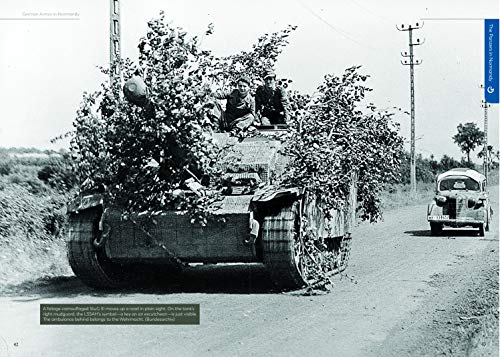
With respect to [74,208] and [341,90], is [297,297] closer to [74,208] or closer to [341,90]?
[74,208]

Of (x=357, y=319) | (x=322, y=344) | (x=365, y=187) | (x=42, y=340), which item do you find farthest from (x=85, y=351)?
(x=365, y=187)

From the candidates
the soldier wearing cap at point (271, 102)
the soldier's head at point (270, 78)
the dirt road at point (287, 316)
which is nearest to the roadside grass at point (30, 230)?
the dirt road at point (287, 316)

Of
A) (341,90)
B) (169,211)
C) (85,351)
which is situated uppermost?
(341,90)

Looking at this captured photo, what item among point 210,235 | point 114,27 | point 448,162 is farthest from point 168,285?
point 448,162

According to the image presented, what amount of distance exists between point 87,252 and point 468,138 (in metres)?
30.6

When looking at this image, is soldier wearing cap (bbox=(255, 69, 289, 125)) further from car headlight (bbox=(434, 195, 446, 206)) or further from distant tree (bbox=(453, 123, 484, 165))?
distant tree (bbox=(453, 123, 484, 165))

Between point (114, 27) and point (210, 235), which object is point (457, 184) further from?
point (210, 235)

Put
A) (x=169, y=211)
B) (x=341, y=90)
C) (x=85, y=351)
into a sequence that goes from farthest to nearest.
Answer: (x=341, y=90), (x=169, y=211), (x=85, y=351)

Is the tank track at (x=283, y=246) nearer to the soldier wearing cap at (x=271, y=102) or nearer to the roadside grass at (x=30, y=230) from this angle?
the soldier wearing cap at (x=271, y=102)

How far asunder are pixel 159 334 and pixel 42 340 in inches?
37.8

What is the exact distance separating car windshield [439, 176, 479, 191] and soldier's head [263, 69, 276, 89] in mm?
8857

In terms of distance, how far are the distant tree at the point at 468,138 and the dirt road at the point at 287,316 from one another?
25.5 meters

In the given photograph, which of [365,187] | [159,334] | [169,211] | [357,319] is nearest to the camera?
[159,334]

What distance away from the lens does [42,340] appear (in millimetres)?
7148
